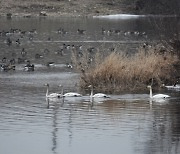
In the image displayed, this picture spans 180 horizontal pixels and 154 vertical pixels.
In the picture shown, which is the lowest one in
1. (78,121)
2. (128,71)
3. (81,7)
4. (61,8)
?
(78,121)

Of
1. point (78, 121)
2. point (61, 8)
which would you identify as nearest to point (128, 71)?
point (78, 121)

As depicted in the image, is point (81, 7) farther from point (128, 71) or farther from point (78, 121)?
point (78, 121)

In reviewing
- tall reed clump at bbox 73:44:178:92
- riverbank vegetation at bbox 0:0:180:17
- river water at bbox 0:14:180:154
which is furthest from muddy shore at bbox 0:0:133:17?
tall reed clump at bbox 73:44:178:92

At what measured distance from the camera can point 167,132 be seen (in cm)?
1695

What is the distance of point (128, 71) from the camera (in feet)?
83.0

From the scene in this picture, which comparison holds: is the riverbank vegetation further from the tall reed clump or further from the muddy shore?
the tall reed clump

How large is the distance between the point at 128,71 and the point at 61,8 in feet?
218

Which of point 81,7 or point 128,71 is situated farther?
point 81,7

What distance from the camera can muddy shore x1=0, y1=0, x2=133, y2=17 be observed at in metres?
88.8

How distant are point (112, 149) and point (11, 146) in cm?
217

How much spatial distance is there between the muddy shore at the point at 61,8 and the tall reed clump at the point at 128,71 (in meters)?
60.8

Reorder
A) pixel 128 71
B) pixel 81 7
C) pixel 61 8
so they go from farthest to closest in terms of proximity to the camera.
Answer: pixel 81 7
pixel 61 8
pixel 128 71

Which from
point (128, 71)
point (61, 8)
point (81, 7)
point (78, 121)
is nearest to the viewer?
point (78, 121)

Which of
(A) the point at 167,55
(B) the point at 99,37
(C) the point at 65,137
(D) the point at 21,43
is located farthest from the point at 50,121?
(B) the point at 99,37
